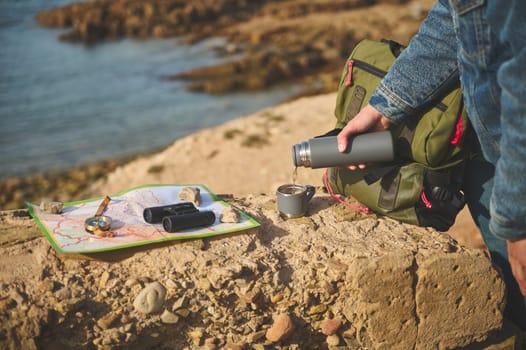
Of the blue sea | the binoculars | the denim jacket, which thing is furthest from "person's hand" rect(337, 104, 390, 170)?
the blue sea

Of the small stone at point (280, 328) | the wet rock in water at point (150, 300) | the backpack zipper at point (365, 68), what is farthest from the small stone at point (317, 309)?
the backpack zipper at point (365, 68)

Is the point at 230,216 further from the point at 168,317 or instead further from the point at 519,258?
the point at 519,258

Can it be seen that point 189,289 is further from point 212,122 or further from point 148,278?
point 212,122

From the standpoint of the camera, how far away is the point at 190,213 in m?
2.88

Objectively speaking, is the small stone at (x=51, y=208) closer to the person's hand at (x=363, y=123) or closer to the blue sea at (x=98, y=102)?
the person's hand at (x=363, y=123)

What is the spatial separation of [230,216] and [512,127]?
4.82ft

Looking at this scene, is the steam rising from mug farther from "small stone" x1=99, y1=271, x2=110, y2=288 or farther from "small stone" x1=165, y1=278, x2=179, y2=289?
"small stone" x1=99, y1=271, x2=110, y2=288

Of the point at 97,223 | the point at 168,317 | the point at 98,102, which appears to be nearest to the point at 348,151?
the point at 168,317

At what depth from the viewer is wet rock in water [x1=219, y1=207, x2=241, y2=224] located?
2920 millimetres

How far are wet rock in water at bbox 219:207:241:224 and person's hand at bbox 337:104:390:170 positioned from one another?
63 cm

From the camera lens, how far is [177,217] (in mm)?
2791

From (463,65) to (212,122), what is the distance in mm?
9364

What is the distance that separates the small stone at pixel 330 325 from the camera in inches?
109

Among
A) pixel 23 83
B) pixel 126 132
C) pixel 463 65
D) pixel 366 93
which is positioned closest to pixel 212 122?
pixel 126 132
